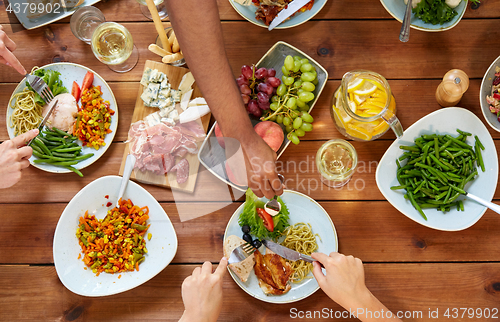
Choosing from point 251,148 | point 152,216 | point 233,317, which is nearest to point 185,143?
point 152,216

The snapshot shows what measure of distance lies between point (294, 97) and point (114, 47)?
0.80 m

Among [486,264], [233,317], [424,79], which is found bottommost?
[233,317]

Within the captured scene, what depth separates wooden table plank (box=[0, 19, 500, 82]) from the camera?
1.48 metres

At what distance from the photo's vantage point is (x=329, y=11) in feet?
4.94

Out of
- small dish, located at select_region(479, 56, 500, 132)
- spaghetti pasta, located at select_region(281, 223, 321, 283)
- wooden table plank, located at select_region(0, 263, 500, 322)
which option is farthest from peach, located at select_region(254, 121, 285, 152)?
small dish, located at select_region(479, 56, 500, 132)

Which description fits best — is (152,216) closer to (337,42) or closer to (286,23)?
(286,23)

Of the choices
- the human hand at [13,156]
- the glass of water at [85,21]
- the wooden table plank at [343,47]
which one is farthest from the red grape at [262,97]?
the human hand at [13,156]

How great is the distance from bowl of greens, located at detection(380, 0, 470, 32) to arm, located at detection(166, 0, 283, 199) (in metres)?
0.86

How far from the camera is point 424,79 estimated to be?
1479 millimetres

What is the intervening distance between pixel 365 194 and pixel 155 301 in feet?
3.20

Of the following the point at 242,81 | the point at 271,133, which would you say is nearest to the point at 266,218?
the point at 271,133

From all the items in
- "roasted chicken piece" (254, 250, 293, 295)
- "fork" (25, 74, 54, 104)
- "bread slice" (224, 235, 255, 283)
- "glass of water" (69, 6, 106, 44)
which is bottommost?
"roasted chicken piece" (254, 250, 293, 295)

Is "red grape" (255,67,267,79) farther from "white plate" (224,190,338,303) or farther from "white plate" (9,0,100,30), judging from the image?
"white plate" (9,0,100,30)

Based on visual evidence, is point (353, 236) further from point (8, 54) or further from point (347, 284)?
point (8, 54)
